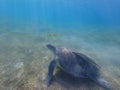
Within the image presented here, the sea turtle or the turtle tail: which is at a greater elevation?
the sea turtle

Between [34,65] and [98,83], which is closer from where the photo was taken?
[98,83]

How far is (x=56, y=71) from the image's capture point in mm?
6211

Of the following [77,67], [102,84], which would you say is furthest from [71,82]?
[102,84]

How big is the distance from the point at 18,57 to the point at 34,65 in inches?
61.9

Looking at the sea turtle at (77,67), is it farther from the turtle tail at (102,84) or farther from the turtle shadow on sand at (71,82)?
the turtle shadow on sand at (71,82)

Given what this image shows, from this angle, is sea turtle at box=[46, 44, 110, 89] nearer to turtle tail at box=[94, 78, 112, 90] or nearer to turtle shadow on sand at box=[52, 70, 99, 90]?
turtle tail at box=[94, 78, 112, 90]

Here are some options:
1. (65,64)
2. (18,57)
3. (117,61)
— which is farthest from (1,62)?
(117,61)

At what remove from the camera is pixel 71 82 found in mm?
5703

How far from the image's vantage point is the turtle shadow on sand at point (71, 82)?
562cm

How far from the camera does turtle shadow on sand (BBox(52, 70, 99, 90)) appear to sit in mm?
5625

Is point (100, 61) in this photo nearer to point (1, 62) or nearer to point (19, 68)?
point (19, 68)

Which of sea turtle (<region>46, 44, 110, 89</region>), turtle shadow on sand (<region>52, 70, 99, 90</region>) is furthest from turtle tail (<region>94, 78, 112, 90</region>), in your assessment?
turtle shadow on sand (<region>52, 70, 99, 90</region>)

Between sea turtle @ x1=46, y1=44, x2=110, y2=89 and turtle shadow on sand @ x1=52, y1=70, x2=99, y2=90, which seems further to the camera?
turtle shadow on sand @ x1=52, y1=70, x2=99, y2=90

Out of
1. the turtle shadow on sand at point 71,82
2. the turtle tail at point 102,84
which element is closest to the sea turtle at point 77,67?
the turtle tail at point 102,84
